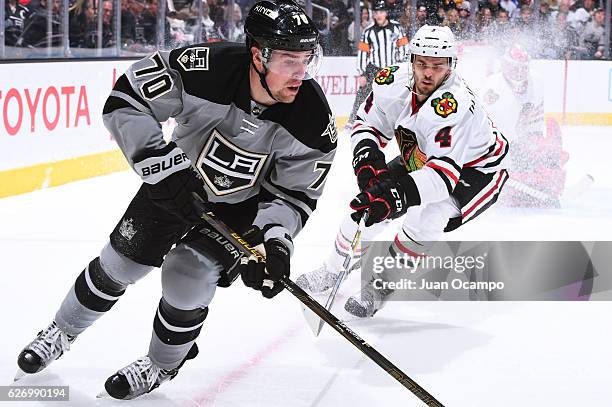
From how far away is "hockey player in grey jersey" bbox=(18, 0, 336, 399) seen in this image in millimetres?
2432

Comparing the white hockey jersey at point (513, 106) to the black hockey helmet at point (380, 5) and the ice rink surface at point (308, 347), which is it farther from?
the black hockey helmet at point (380, 5)

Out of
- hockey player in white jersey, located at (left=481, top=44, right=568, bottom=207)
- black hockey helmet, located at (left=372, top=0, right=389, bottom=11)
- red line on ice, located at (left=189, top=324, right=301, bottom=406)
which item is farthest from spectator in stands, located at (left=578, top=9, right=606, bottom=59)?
red line on ice, located at (left=189, top=324, right=301, bottom=406)

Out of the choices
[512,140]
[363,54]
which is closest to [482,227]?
[512,140]

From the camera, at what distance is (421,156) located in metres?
3.62

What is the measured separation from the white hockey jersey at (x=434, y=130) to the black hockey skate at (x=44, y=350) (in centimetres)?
130

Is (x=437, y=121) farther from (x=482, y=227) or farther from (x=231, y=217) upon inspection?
(x=482, y=227)

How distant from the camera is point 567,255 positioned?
4.65 m

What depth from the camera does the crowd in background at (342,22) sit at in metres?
6.91

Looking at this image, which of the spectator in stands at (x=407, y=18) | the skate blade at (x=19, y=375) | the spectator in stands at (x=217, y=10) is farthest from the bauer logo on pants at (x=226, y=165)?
the spectator in stands at (x=407, y=18)

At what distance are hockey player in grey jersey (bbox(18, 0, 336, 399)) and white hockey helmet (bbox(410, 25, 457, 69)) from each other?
96 cm

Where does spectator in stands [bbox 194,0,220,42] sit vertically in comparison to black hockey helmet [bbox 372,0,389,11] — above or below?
below

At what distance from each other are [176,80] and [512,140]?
414 cm

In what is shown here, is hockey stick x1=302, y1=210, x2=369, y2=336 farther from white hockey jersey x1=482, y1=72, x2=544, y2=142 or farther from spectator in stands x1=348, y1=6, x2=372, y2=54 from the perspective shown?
spectator in stands x1=348, y1=6, x2=372, y2=54

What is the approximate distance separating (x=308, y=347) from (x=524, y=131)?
347 cm
